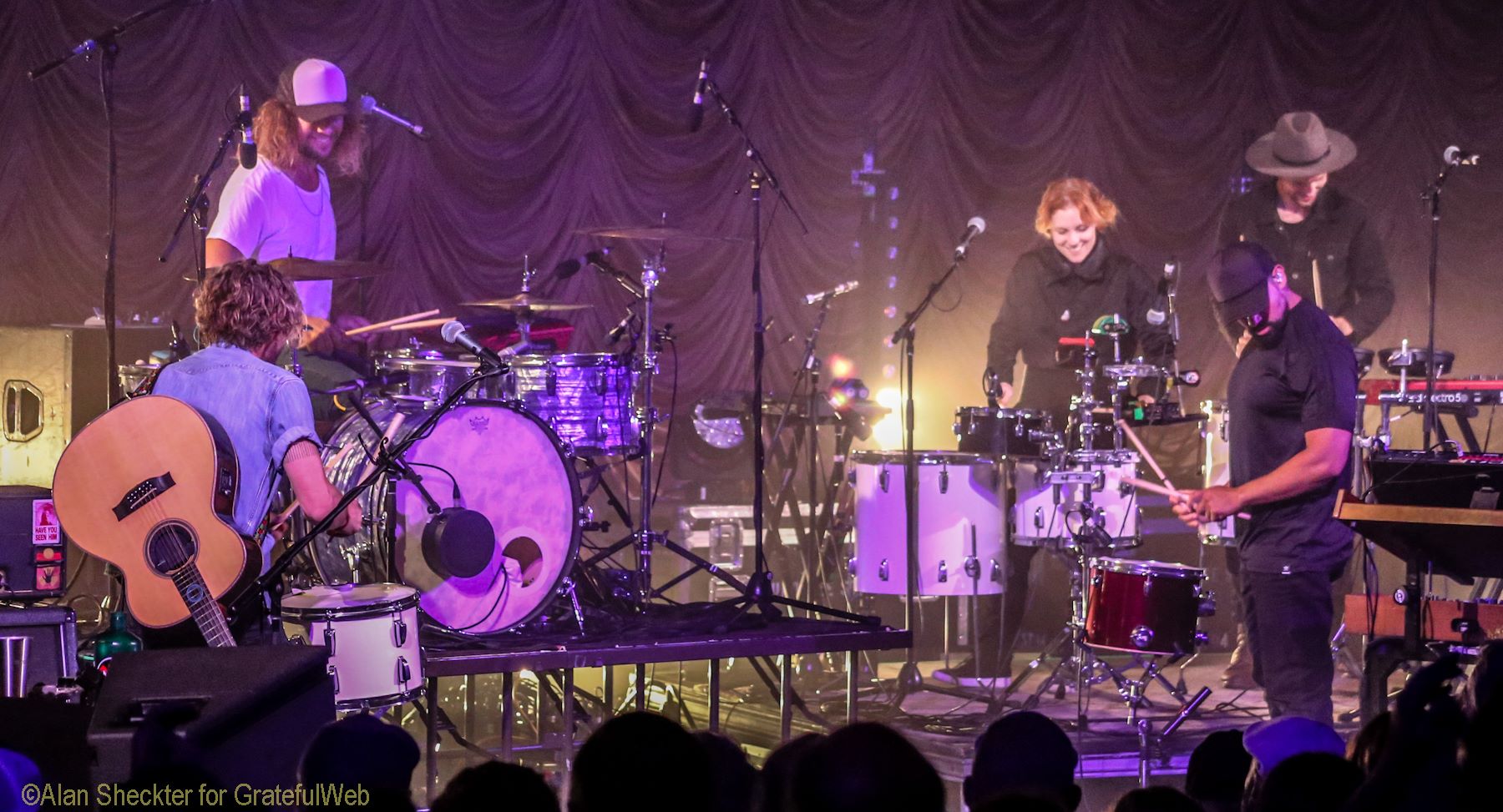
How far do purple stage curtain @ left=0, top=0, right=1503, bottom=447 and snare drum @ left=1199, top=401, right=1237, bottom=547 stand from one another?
3.45 meters

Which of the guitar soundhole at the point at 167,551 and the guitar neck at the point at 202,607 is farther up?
the guitar soundhole at the point at 167,551

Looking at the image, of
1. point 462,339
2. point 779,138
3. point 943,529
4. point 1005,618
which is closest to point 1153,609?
point 943,529

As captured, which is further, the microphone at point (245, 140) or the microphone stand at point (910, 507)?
the microphone stand at point (910, 507)

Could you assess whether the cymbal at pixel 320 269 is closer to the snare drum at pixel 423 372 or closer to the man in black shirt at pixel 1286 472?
the snare drum at pixel 423 372

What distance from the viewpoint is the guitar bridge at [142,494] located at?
485 centimetres

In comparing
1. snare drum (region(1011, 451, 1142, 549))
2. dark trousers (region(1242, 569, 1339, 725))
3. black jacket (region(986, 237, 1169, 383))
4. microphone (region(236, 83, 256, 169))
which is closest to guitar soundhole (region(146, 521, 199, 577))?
microphone (region(236, 83, 256, 169))

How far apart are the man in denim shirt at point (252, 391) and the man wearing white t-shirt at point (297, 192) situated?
2.05 meters

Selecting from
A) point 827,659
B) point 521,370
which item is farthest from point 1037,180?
point 521,370

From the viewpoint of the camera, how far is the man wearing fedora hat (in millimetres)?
9812

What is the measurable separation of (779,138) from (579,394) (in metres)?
4.65

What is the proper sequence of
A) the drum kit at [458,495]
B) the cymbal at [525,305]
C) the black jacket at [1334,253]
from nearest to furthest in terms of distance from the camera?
the drum kit at [458,495]
the cymbal at [525,305]
the black jacket at [1334,253]

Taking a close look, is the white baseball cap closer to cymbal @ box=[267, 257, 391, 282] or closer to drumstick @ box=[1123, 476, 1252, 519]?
cymbal @ box=[267, 257, 391, 282]

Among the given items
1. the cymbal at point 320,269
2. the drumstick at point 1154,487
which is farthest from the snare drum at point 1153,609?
the cymbal at point 320,269

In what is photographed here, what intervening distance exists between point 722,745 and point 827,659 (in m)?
6.96
